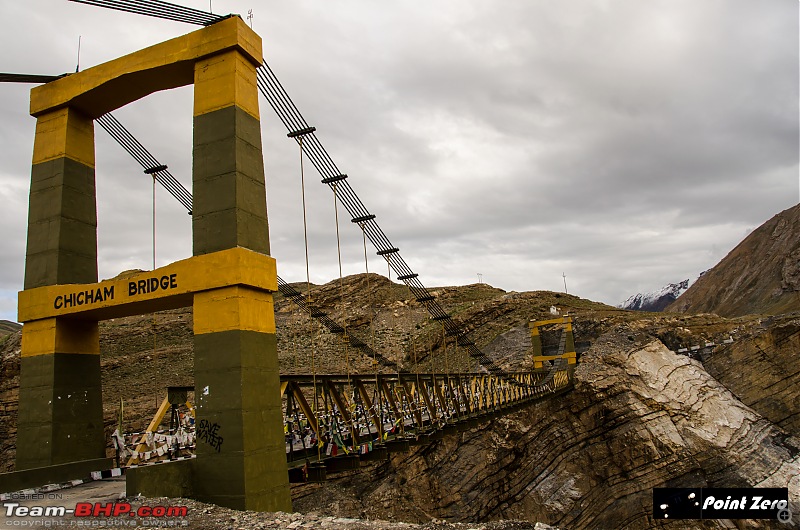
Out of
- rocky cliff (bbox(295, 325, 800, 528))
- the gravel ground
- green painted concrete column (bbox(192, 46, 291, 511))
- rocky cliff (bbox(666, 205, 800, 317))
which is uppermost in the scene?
rocky cliff (bbox(666, 205, 800, 317))

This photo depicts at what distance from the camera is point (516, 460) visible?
31078mm

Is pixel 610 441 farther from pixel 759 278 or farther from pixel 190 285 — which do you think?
pixel 759 278

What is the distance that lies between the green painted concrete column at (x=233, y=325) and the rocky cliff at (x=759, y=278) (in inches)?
2828

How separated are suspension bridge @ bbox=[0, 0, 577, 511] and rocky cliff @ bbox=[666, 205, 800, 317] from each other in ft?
235

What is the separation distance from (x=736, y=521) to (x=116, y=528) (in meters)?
29.7

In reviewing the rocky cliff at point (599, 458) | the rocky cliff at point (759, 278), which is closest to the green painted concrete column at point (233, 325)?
the rocky cliff at point (599, 458)

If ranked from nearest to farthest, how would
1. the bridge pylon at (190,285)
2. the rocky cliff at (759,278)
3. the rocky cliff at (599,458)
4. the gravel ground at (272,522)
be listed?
the gravel ground at (272,522), the bridge pylon at (190,285), the rocky cliff at (599,458), the rocky cliff at (759,278)

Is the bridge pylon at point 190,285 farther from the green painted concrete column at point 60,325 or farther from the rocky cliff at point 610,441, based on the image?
the rocky cliff at point 610,441

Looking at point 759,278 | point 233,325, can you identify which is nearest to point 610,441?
point 233,325

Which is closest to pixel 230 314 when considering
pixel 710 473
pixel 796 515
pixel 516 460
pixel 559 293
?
pixel 516 460

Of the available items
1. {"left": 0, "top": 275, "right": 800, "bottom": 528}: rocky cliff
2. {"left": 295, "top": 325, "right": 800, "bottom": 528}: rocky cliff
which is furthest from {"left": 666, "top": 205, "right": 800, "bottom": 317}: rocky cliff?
{"left": 295, "top": 325, "right": 800, "bottom": 528}: rocky cliff

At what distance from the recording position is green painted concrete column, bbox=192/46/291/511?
32.0ft

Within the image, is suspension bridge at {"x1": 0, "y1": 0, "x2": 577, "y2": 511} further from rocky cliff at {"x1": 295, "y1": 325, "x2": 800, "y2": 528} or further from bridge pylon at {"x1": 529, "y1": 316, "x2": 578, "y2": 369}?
bridge pylon at {"x1": 529, "y1": 316, "x2": 578, "y2": 369}

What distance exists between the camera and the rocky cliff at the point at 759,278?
7331 cm
